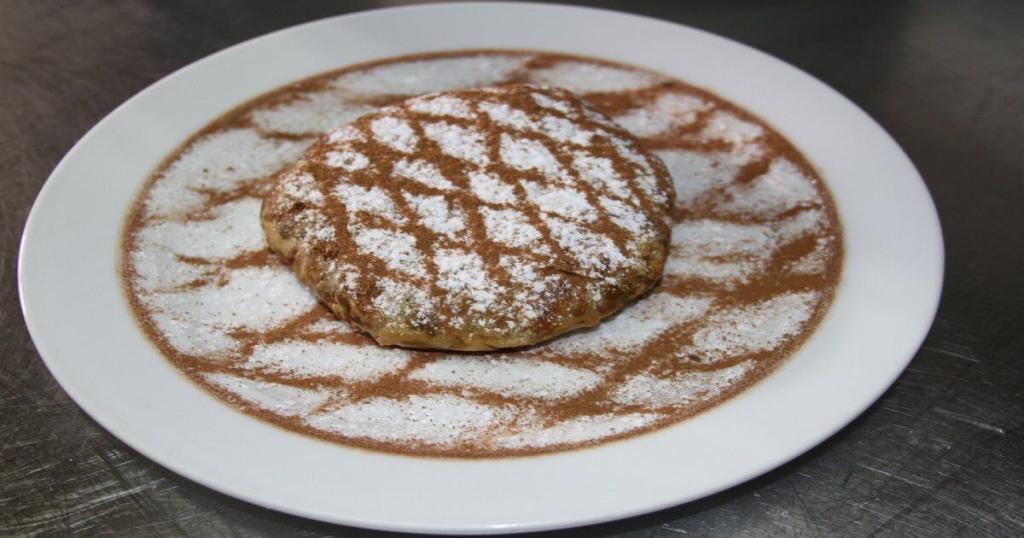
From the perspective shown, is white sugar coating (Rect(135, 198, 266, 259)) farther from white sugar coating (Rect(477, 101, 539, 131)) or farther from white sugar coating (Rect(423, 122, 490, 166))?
white sugar coating (Rect(477, 101, 539, 131))

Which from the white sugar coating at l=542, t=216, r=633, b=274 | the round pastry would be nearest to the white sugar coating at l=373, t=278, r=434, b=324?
the round pastry

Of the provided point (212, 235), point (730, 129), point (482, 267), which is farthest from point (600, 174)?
point (212, 235)

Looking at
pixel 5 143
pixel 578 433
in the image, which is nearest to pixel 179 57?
pixel 5 143

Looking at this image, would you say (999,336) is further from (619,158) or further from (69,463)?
(69,463)

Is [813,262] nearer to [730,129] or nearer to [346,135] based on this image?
[730,129]

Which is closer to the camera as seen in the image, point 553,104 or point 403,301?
point 403,301

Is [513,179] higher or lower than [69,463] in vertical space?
higher

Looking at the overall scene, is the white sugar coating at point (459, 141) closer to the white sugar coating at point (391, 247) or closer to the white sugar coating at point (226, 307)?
the white sugar coating at point (391, 247)
